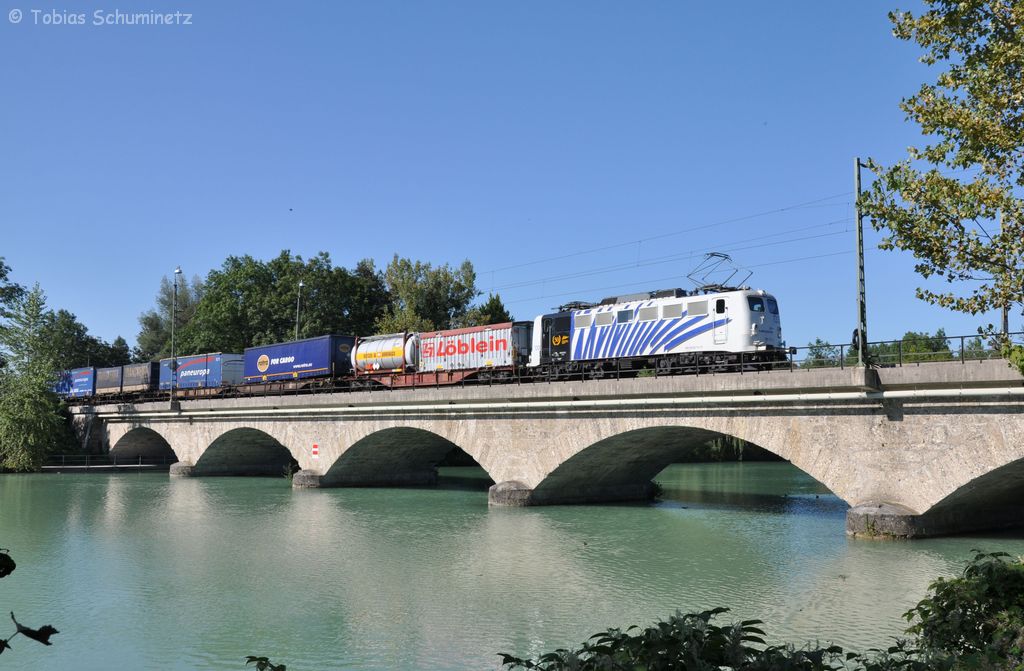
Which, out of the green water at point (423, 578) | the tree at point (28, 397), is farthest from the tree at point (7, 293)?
the green water at point (423, 578)

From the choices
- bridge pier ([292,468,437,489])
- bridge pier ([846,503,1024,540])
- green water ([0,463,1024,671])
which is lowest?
green water ([0,463,1024,671])

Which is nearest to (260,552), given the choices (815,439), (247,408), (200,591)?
(200,591)

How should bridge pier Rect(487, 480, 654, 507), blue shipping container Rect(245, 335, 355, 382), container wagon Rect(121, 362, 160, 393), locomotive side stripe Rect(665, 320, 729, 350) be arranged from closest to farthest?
locomotive side stripe Rect(665, 320, 729, 350), bridge pier Rect(487, 480, 654, 507), blue shipping container Rect(245, 335, 355, 382), container wagon Rect(121, 362, 160, 393)

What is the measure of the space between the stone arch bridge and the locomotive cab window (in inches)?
173

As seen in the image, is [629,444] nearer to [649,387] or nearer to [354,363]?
[649,387]

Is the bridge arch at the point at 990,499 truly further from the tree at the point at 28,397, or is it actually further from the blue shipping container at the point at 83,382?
the blue shipping container at the point at 83,382

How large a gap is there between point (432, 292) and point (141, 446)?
79.3 feet

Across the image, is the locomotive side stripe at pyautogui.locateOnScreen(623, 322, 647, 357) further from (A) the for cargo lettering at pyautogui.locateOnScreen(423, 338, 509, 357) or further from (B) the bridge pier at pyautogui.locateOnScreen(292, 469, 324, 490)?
(B) the bridge pier at pyautogui.locateOnScreen(292, 469, 324, 490)

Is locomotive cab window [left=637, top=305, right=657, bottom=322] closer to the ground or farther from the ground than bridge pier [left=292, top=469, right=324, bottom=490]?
farther from the ground

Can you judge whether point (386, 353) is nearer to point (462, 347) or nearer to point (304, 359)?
point (462, 347)

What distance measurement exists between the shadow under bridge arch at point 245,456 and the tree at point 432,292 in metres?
16.9

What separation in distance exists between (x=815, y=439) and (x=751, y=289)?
7.77m

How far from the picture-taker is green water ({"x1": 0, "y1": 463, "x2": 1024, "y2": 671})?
1355 centimetres

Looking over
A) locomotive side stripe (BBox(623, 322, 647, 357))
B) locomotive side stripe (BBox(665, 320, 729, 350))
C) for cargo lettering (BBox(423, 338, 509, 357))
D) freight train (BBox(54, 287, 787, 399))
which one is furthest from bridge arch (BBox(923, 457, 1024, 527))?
for cargo lettering (BBox(423, 338, 509, 357))
